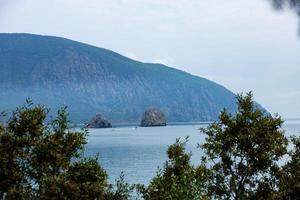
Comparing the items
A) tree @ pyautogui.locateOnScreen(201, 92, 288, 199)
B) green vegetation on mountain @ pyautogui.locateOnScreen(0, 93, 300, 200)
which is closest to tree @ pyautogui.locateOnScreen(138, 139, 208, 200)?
green vegetation on mountain @ pyautogui.locateOnScreen(0, 93, 300, 200)

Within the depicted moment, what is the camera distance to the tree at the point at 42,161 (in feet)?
83.5

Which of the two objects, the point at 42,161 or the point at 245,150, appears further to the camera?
the point at 245,150

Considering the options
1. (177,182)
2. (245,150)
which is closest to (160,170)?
(177,182)

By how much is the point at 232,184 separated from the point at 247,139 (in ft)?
11.3

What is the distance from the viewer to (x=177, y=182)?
95.0ft

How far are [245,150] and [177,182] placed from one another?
671cm

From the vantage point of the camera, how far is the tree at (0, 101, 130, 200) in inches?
1002

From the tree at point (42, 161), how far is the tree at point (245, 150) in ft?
30.8

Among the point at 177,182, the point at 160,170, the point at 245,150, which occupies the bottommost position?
the point at 177,182

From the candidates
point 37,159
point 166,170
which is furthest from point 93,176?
point 166,170

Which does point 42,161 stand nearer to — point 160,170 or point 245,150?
point 160,170

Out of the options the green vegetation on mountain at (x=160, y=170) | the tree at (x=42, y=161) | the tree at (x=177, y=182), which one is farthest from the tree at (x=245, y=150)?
the tree at (x=42, y=161)

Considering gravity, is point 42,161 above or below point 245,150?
below

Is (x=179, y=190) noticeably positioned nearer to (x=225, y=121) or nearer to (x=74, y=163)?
(x=74, y=163)
